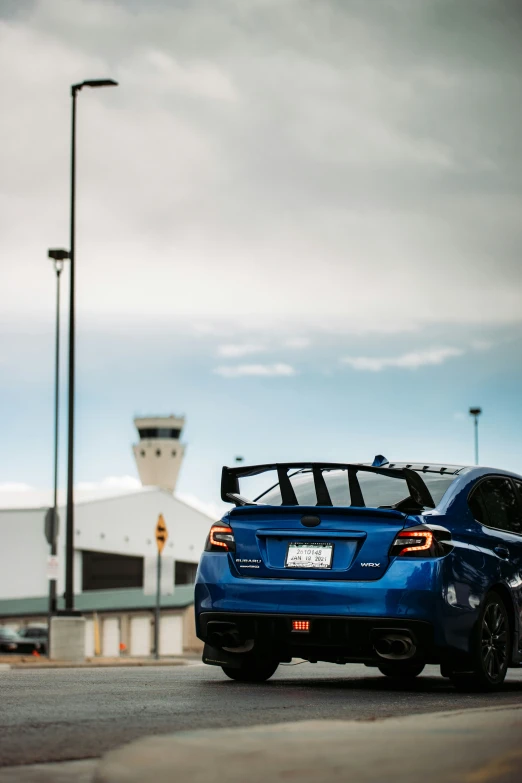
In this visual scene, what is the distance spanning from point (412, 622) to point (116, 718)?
254 centimetres

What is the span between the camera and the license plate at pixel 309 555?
9164mm

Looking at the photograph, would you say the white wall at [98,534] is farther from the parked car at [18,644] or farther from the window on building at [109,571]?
the parked car at [18,644]

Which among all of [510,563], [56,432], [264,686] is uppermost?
[56,432]

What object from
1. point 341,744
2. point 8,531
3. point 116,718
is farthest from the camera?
point 8,531

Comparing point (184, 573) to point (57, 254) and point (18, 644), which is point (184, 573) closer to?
point (18, 644)

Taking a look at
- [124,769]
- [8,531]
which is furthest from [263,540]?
[8,531]

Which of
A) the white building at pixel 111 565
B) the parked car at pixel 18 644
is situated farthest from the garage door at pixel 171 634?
the parked car at pixel 18 644

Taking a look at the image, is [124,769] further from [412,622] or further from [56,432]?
[56,432]

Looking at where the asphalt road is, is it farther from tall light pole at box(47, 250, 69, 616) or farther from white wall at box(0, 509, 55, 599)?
white wall at box(0, 509, 55, 599)

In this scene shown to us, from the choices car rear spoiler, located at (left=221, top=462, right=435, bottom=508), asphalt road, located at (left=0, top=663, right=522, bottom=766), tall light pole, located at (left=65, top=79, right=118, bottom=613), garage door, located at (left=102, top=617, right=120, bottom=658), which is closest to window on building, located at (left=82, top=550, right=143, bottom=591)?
garage door, located at (left=102, top=617, right=120, bottom=658)

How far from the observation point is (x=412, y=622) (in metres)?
8.91

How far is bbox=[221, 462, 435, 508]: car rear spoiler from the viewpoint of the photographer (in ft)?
30.5

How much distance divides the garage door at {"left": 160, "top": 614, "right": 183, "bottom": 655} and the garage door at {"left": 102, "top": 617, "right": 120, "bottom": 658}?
3.70m

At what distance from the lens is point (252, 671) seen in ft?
32.9
